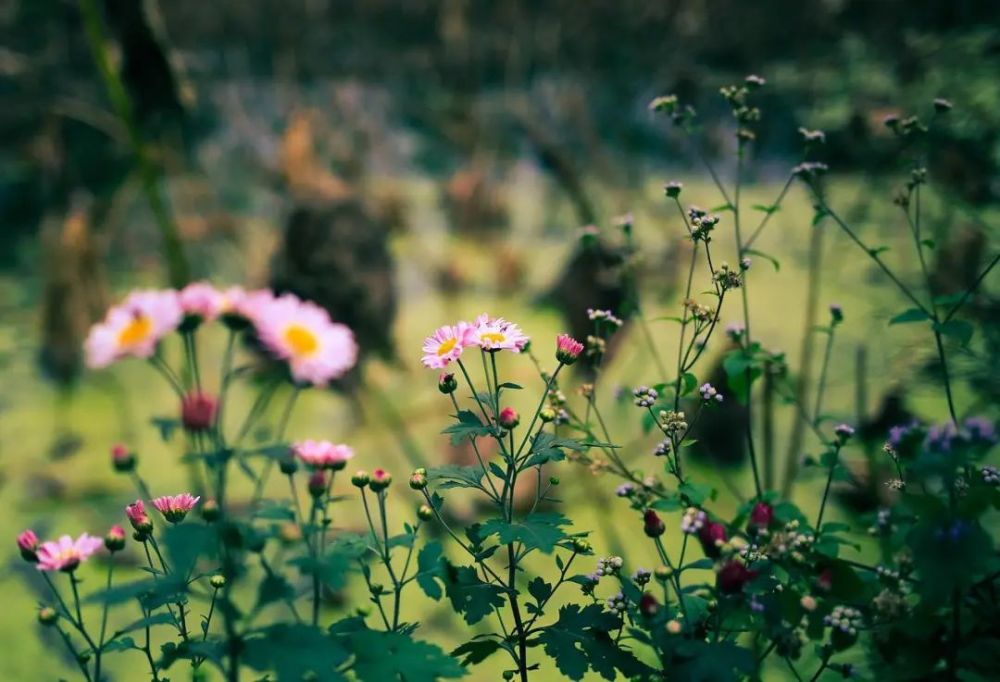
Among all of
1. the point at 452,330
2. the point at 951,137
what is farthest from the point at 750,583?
the point at 951,137

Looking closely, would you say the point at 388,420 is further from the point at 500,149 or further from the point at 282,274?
the point at 500,149

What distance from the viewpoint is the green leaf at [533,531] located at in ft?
1.77

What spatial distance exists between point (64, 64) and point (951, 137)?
10.6ft

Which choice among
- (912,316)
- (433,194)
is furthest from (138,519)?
(433,194)

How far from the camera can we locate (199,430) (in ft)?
1.63

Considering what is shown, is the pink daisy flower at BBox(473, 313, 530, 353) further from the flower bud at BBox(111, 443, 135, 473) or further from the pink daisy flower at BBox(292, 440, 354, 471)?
the flower bud at BBox(111, 443, 135, 473)

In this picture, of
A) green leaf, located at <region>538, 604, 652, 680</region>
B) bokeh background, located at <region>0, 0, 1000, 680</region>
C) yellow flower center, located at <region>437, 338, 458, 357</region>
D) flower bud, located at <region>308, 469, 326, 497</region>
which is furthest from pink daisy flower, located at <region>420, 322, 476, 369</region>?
bokeh background, located at <region>0, 0, 1000, 680</region>

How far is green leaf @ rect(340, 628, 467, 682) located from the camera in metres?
0.49

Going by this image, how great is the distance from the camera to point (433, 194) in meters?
3.87

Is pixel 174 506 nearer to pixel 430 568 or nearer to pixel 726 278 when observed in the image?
pixel 430 568

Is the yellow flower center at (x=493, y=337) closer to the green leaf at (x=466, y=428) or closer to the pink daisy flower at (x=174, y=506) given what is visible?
the green leaf at (x=466, y=428)

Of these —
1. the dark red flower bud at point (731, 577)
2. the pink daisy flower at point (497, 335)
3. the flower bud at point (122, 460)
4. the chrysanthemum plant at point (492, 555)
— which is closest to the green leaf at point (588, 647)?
the chrysanthemum plant at point (492, 555)

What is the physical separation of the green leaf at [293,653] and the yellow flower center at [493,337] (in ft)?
0.73

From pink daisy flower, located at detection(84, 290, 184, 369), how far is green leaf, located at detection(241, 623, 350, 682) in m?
0.19
